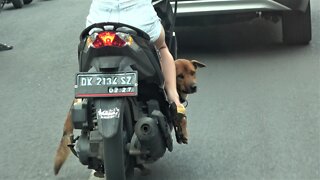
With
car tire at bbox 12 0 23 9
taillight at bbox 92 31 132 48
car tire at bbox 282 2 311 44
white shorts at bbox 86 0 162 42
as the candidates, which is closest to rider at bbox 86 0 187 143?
white shorts at bbox 86 0 162 42

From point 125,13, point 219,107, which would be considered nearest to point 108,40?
point 125,13

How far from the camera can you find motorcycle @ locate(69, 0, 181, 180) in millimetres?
4191

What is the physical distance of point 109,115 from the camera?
13.6ft

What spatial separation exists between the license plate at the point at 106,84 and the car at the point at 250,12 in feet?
12.8

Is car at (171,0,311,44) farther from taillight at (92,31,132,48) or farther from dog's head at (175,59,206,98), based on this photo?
taillight at (92,31,132,48)

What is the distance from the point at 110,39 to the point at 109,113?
1.57 ft

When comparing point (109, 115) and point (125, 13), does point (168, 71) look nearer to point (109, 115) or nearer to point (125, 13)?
point (125, 13)

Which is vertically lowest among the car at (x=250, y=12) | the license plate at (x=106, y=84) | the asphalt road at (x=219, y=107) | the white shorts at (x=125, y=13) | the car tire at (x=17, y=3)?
the car tire at (x=17, y=3)

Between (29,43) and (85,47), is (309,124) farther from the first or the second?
(29,43)

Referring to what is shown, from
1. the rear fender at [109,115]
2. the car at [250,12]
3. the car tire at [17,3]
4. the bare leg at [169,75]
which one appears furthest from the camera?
the car tire at [17,3]

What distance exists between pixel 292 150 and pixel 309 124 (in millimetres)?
743

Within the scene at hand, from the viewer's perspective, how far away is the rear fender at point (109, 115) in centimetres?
413

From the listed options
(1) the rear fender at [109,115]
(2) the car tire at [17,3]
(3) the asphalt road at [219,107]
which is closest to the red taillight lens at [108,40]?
(1) the rear fender at [109,115]

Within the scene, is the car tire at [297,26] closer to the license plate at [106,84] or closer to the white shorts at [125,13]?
the white shorts at [125,13]
